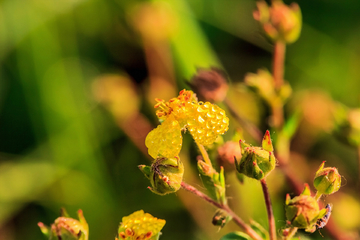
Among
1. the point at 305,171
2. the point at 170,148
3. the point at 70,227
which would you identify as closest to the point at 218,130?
the point at 170,148

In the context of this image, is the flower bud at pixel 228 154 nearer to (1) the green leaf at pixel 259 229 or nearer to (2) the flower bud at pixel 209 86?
(1) the green leaf at pixel 259 229

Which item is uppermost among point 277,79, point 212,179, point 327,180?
point 277,79

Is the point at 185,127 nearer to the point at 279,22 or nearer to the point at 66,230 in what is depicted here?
the point at 66,230

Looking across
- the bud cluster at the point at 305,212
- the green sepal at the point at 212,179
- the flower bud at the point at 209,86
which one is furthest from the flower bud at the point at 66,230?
the flower bud at the point at 209,86

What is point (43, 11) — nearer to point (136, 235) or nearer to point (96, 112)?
point (96, 112)

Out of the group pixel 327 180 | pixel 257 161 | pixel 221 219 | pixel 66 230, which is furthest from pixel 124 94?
pixel 327 180

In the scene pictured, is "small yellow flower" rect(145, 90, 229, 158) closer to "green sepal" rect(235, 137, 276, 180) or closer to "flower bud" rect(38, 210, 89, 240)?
"green sepal" rect(235, 137, 276, 180)
